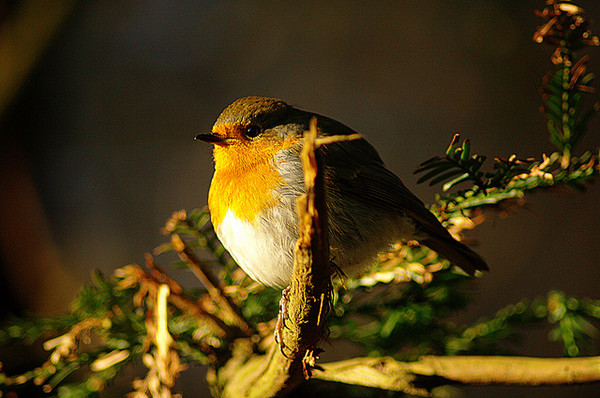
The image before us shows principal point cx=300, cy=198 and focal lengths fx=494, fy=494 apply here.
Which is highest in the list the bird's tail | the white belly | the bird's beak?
the bird's beak

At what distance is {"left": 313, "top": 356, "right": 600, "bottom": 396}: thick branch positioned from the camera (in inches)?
32.5

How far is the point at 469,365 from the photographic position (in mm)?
896

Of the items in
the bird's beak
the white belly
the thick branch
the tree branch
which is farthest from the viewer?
the bird's beak

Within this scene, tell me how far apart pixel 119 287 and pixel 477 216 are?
74 cm

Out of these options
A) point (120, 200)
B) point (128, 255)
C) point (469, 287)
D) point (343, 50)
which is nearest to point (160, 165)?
point (120, 200)

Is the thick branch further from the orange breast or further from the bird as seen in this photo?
the orange breast

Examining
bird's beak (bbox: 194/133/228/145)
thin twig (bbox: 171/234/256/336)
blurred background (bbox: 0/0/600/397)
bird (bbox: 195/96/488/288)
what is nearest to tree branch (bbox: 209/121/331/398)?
thin twig (bbox: 171/234/256/336)

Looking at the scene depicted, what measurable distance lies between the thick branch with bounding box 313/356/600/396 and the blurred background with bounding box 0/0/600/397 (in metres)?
1.41

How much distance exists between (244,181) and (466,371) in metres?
0.56

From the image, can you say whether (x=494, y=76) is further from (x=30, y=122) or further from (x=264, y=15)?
(x=30, y=122)

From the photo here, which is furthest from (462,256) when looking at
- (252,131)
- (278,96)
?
(278,96)

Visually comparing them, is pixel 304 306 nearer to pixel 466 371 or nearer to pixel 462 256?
pixel 466 371

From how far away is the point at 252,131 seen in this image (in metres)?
1.09

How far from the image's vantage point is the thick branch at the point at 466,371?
83cm
